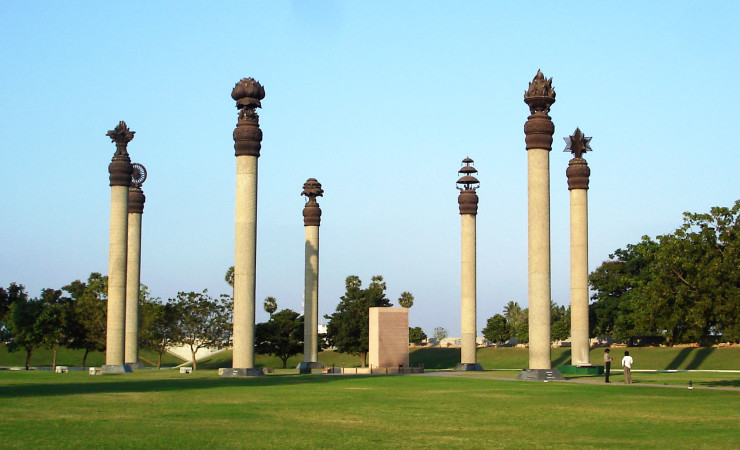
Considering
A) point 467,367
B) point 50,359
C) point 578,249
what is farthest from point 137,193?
point 50,359

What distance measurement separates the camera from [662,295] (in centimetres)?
6278

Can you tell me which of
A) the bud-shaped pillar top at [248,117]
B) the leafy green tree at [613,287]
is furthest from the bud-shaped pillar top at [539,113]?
the leafy green tree at [613,287]

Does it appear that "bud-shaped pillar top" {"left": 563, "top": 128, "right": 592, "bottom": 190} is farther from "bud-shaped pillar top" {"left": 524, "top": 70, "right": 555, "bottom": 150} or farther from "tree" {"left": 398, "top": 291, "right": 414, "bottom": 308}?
"tree" {"left": 398, "top": 291, "right": 414, "bottom": 308}

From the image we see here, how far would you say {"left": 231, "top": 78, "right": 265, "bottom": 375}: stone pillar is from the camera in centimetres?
6306

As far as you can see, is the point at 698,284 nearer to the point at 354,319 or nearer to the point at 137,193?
the point at 137,193

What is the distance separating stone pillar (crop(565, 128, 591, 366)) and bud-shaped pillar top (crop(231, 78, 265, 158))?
25.3 meters

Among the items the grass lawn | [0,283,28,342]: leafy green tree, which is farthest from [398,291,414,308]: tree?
the grass lawn

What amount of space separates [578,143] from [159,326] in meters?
56.9

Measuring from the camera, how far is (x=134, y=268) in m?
84.2

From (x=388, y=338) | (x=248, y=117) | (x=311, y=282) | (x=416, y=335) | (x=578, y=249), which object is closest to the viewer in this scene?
(x=248, y=117)

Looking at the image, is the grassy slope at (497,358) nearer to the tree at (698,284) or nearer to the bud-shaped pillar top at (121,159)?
the tree at (698,284)

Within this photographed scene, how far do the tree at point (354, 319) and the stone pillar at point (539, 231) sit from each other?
59.8 meters

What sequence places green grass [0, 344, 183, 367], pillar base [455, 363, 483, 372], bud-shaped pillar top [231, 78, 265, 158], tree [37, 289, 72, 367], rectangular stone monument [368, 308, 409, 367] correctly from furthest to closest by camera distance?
green grass [0, 344, 183, 367] → tree [37, 289, 72, 367] → pillar base [455, 363, 483, 372] → rectangular stone monument [368, 308, 409, 367] → bud-shaped pillar top [231, 78, 265, 158]

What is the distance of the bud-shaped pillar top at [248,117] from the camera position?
64.3 metres
